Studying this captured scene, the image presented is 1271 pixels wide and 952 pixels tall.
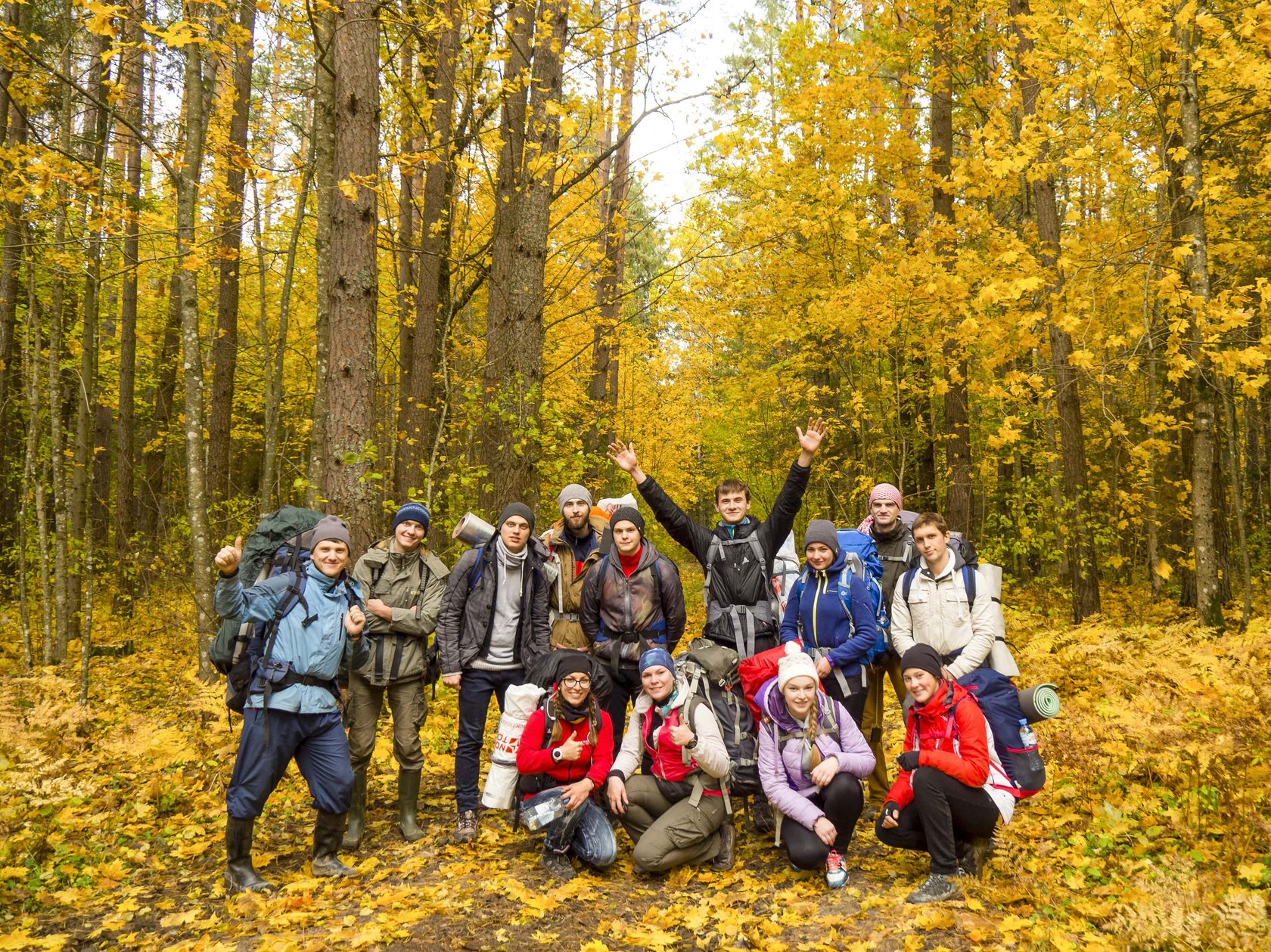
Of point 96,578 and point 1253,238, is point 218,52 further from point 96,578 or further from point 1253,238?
point 1253,238

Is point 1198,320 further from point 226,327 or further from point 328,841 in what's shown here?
point 226,327

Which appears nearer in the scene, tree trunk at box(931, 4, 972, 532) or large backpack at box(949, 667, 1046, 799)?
large backpack at box(949, 667, 1046, 799)

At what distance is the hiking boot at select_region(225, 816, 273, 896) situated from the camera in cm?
456

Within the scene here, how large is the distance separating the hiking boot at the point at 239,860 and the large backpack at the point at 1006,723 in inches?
168

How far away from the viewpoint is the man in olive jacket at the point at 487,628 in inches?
209

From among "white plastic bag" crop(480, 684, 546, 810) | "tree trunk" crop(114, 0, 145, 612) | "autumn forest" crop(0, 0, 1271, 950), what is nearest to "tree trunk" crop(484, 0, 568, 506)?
"autumn forest" crop(0, 0, 1271, 950)

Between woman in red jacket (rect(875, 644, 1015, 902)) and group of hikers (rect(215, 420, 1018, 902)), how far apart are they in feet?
0.04

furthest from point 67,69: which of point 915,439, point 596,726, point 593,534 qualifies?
point 915,439

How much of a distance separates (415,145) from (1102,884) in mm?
14092

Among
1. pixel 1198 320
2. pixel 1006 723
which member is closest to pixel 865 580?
pixel 1006 723

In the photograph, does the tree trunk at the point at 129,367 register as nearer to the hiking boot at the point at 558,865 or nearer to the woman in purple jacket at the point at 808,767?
the hiking boot at the point at 558,865

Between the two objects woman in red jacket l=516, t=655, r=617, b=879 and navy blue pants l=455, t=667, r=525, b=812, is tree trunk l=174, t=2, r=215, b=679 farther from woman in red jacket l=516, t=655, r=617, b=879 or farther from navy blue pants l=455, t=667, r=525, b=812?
woman in red jacket l=516, t=655, r=617, b=879

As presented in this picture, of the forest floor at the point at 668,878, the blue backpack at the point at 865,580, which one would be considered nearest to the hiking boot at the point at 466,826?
the forest floor at the point at 668,878

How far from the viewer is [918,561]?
536 centimetres
